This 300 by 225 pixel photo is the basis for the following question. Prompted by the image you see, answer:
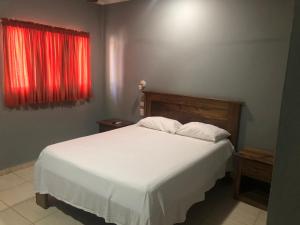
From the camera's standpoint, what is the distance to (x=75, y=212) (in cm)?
247

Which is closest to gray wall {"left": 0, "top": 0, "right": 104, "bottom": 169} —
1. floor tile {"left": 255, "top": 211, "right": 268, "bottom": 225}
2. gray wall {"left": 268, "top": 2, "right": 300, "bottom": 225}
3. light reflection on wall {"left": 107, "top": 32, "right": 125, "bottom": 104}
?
light reflection on wall {"left": 107, "top": 32, "right": 125, "bottom": 104}

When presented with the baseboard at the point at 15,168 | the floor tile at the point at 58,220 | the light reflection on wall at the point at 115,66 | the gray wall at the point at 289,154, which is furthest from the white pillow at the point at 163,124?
the gray wall at the point at 289,154

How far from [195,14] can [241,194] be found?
2.36 meters

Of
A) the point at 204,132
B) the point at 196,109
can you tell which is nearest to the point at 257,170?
the point at 204,132

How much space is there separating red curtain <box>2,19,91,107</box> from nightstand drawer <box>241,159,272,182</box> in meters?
2.74

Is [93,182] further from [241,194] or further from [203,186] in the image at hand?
[241,194]

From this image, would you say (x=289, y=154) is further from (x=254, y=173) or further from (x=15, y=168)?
(x=15, y=168)

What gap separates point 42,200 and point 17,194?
0.46 m

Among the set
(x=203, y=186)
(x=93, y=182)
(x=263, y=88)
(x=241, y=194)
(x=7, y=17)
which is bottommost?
(x=241, y=194)

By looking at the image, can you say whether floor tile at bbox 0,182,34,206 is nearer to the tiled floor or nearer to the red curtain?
Result: the tiled floor

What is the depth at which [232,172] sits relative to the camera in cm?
315

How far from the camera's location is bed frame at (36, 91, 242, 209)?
3053mm

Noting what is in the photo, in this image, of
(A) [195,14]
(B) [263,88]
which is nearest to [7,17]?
(A) [195,14]

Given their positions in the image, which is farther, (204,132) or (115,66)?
(115,66)
